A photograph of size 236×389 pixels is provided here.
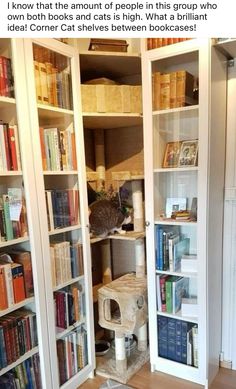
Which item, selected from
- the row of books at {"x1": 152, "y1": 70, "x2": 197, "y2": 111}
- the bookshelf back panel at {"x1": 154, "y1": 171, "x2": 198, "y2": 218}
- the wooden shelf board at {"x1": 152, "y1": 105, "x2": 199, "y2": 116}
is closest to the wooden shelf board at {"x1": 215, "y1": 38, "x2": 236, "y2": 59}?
the row of books at {"x1": 152, "y1": 70, "x2": 197, "y2": 111}

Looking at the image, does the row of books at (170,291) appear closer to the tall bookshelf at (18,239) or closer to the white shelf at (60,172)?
the tall bookshelf at (18,239)

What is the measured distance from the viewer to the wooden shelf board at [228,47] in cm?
162

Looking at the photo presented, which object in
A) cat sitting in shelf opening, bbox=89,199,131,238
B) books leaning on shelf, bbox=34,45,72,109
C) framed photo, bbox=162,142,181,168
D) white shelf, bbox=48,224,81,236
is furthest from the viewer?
cat sitting in shelf opening, bbox=89,199,131,238

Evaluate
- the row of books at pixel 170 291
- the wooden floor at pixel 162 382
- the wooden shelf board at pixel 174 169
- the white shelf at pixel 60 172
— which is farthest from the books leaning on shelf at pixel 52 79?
the wooden floor at pixel 162 382

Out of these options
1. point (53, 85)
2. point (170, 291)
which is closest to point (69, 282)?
point (170, 291)

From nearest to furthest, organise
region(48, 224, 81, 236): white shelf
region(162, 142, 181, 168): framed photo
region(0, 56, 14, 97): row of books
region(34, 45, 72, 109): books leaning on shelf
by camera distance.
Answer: region(0, 56, 14, 97): row of books → region(34, 45, 72, 109): books leaning on shelf → region(48, 224, 81, 236): white shelf → region(162, 142, 181, 168): framed photo

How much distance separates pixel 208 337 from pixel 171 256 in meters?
0.52

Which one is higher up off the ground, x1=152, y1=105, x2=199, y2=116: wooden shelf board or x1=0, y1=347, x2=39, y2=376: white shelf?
x1=152, y1=105, x2=199, y2=116: wooden shelf board

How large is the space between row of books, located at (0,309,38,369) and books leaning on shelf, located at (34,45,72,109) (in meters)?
1.14

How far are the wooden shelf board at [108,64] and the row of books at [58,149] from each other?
0.48 meters

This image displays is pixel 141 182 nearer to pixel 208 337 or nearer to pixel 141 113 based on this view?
pixel 141 113

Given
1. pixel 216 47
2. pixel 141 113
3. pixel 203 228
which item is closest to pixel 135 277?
pixel 203 228

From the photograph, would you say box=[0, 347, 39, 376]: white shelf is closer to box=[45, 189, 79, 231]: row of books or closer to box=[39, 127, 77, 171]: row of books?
box=[45, 189, 79, 231]: row of books

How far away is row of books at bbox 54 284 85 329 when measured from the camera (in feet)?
5.81
